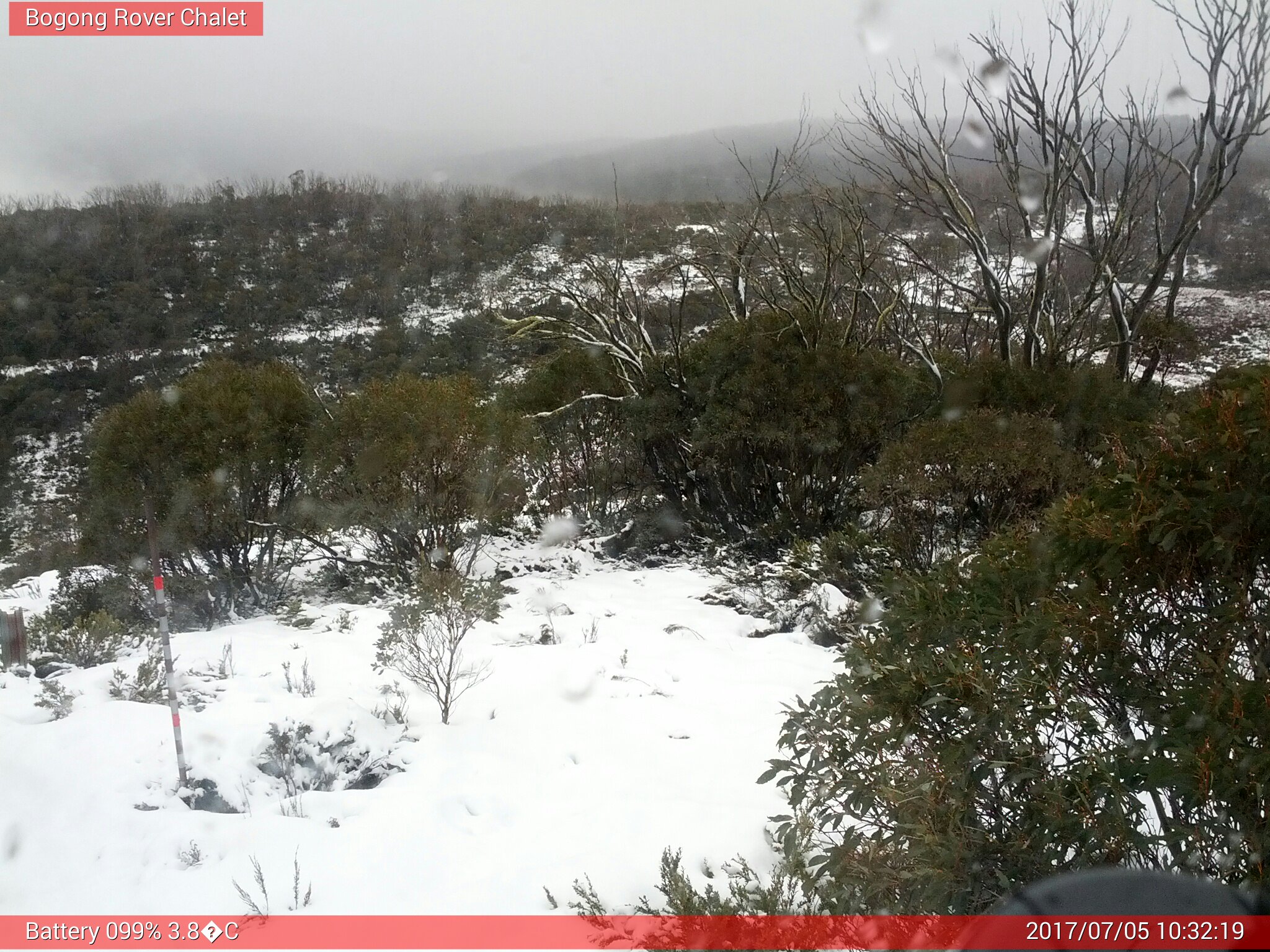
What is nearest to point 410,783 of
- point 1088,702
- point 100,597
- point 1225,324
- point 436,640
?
point 436,640

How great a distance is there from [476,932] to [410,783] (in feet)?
3.89

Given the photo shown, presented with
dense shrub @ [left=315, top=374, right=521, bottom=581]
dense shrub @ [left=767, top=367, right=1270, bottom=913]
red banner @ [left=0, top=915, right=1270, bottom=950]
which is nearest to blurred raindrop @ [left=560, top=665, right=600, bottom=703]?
red banner @ [left=0, top=915, right=1270, bottom=950]

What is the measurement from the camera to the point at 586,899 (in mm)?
2547

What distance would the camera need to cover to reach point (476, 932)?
2486mm

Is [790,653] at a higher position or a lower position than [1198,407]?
lower

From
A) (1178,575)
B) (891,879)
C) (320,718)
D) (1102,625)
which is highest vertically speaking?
(1178,575)

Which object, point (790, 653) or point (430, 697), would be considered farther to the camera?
point (790, 653)

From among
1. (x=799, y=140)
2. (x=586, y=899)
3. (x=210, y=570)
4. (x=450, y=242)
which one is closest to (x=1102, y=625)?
(x=586, y=899)

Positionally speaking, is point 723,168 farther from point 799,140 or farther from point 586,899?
point 586,899

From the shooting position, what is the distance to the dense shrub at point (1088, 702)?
151cm

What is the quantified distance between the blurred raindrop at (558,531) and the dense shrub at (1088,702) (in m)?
8.18

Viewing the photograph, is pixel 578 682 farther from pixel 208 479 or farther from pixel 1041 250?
pixel 1041 250

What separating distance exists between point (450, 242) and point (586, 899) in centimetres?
4133

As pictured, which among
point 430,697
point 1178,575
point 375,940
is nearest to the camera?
point 1178,575
